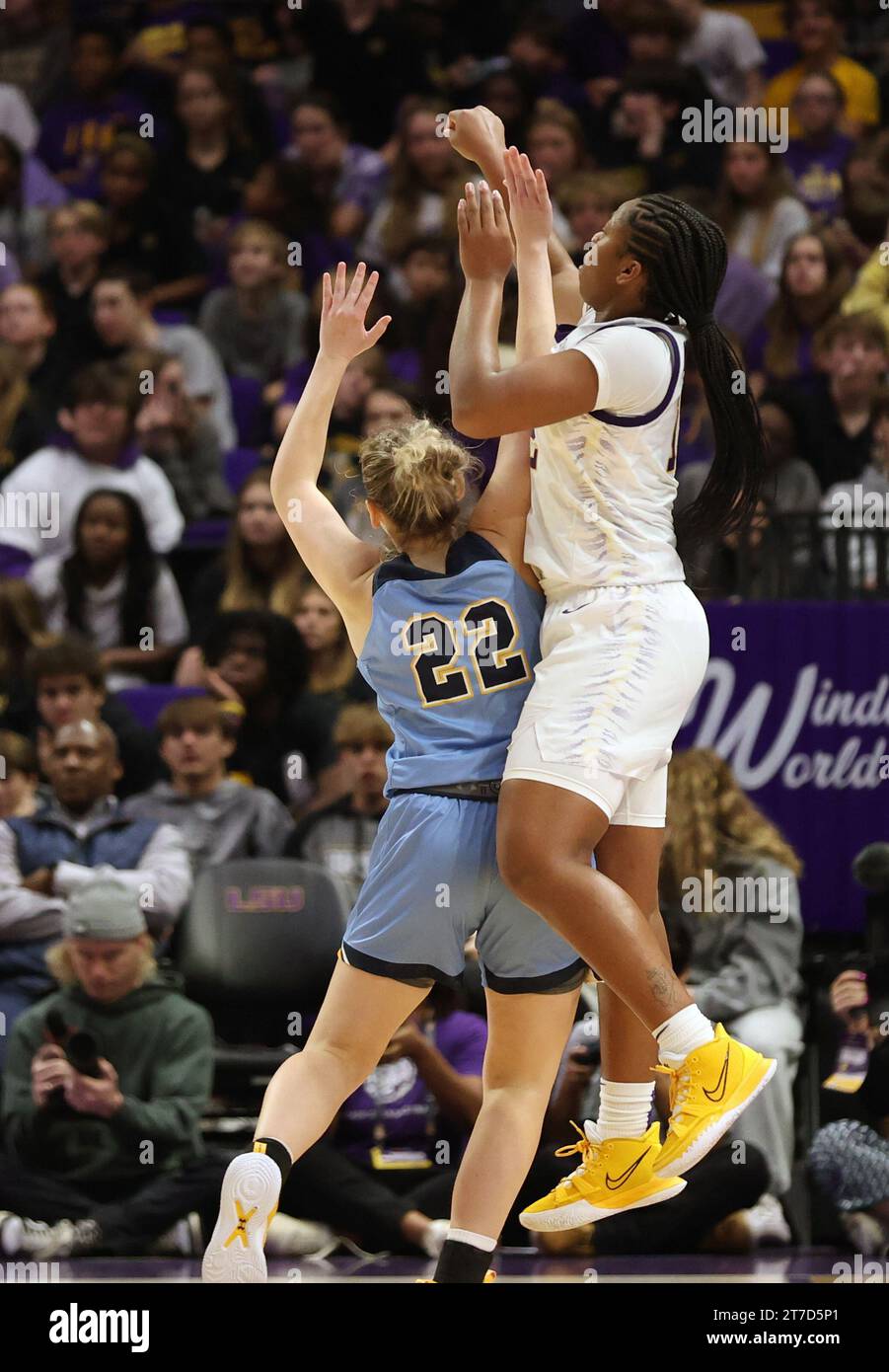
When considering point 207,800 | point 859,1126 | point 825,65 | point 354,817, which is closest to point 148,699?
point 207,800

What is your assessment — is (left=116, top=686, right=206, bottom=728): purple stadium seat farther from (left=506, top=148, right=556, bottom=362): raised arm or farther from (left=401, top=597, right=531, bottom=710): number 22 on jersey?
(left=506, top=148, right=556, bottom=362): raised arm

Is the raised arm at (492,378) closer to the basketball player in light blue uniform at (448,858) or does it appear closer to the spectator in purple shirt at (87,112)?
the basketball player in light blue uniform at (448,858)

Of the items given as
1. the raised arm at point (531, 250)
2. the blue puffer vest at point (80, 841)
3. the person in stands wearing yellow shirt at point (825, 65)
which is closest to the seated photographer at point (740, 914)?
the blue puffer vest at point (80, 841)

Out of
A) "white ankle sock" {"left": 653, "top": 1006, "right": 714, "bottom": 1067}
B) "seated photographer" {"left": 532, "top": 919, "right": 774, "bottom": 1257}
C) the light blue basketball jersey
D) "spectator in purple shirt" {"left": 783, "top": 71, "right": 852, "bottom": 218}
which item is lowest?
"seated photographer" {"left": 532, "top": 919, "right": 774, "bottom": 1257}

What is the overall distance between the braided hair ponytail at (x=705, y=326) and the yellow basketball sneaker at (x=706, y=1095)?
108 cm

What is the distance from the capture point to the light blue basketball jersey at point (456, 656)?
13.2 ft

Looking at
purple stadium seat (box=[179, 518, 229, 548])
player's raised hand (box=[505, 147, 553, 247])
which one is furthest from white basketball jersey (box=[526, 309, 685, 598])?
purple stadium seat (box=[179, 518, 229, 548])

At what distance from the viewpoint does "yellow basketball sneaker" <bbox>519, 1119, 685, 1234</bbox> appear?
3.99 m

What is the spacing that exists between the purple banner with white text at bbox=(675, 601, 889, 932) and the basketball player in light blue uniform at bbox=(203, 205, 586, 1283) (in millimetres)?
2637

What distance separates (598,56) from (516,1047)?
280 inches

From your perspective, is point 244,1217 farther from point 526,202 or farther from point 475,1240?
point 526,202

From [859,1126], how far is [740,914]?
2.41ft

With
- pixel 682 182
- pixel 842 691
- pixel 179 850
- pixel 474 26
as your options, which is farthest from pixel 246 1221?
pixel 474 26

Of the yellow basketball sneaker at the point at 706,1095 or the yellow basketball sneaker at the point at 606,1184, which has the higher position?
the yellow basketball sneaker at the point at 706,1095
